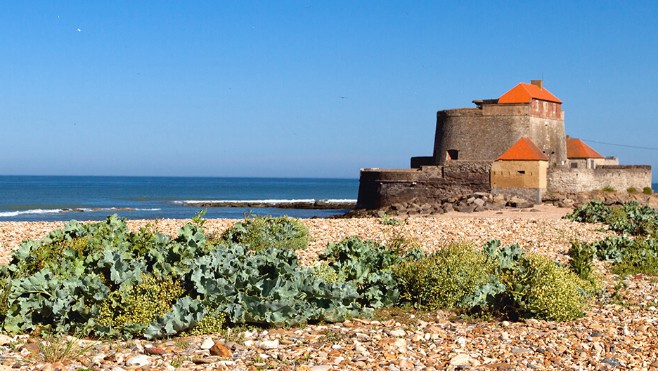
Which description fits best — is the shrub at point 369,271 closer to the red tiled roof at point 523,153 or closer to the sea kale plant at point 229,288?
the sea kale plant at point 229,288

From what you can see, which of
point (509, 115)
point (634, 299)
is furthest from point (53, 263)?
point (509, 115)

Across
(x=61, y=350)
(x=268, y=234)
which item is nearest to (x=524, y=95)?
(x=268, y=234)

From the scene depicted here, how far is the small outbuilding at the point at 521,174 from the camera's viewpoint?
38.6m

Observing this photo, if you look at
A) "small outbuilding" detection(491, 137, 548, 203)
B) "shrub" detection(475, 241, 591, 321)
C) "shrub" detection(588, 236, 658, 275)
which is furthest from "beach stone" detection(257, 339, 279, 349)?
"small outbuilding" detection(491, 137, 548, 203)

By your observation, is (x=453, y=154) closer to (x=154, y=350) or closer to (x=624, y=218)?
(x=624, y=218)

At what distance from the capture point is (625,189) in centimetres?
4459

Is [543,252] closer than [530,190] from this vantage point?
Yes

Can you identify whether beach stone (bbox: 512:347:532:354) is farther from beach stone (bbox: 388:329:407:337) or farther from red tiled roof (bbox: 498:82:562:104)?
red tiled roof (bbox: 498:82:562:104)

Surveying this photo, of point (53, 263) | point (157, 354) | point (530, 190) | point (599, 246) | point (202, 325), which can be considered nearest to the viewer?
point (157, 354)

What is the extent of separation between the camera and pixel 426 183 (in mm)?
41906

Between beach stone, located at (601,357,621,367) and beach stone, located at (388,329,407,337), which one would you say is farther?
beach stone, located at (388,329,407,337)

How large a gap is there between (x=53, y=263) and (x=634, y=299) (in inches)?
291

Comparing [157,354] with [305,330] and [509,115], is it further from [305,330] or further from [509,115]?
[509,115]

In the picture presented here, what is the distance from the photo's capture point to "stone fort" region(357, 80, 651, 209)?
39.8 metres
